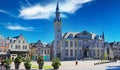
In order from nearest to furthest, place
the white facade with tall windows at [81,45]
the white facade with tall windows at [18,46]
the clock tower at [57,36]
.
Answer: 1. the white facade with tall windows at [18,46]
2. the white facade with tall windows at [81,45]
3. the clock tower at [57,36]

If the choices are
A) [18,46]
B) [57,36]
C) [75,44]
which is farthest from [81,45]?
[18,46]

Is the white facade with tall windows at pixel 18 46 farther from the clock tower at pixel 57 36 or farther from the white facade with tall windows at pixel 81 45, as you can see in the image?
the white facade with tall windows at pixel 81 45

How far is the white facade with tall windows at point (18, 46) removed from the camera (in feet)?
259

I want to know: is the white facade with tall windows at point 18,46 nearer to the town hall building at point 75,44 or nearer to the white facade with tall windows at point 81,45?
the town hall building at point 75,44

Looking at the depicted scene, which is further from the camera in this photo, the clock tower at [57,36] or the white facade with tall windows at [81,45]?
the clock tower at [57,36]

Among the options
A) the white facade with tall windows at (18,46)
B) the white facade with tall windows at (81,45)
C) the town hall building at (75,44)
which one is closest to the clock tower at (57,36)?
the town hall building at (75,44)

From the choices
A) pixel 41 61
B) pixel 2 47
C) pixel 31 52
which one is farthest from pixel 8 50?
pixel 41 61

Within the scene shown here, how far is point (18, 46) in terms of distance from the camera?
81062mm

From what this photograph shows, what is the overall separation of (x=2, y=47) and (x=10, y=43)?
340cm

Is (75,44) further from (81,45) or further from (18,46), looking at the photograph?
(18,46)

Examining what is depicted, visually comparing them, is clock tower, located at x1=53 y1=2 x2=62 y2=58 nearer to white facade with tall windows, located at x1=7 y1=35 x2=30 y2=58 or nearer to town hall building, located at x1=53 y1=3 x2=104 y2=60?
town hall building, located at x1=53 y1=3 x2=104 y2=60

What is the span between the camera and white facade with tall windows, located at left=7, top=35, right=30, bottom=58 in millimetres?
78844

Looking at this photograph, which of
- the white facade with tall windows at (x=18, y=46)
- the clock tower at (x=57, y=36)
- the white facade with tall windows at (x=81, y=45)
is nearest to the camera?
the white facade with tall windows at (x=18, y=46)

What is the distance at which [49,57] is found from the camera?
92625 millimetres
